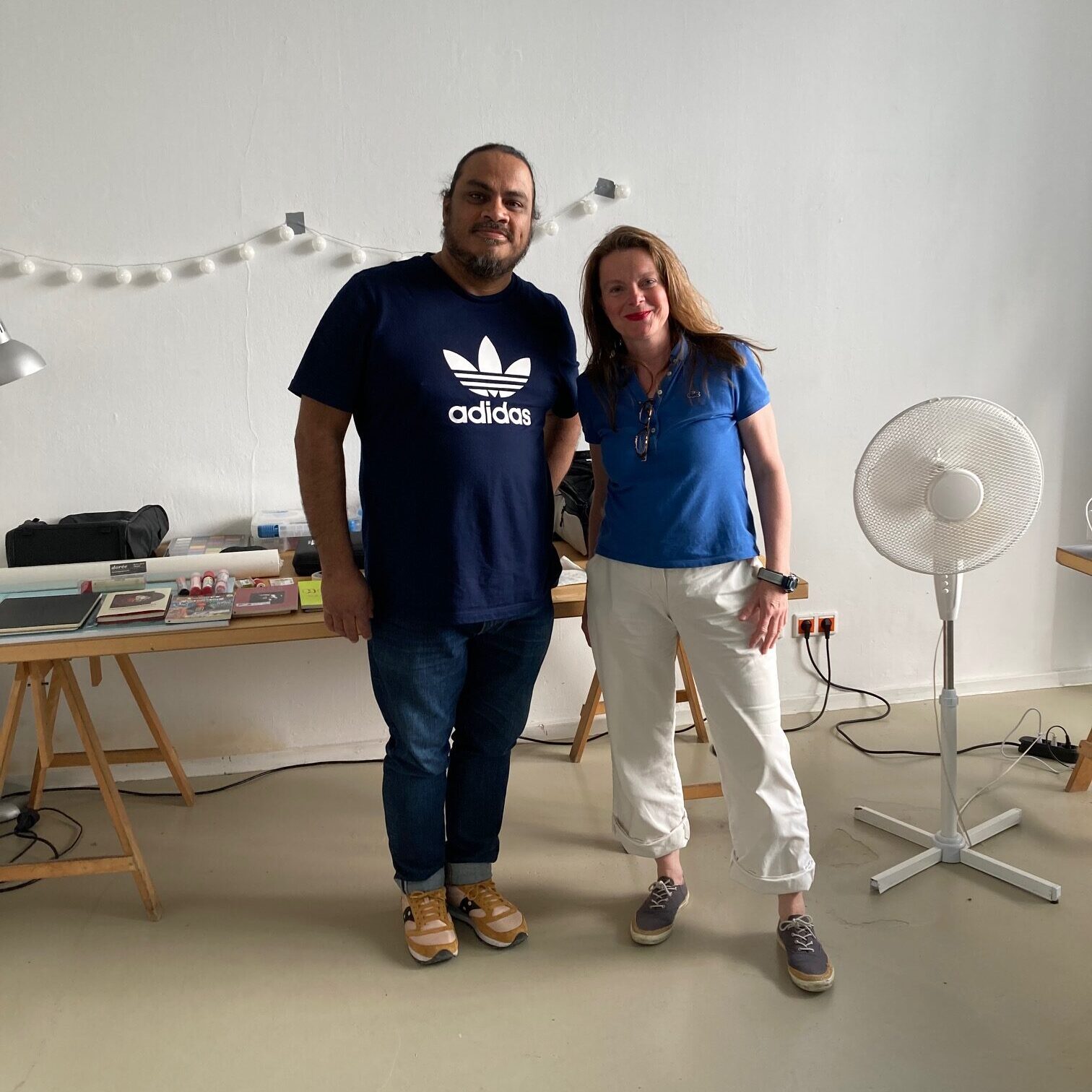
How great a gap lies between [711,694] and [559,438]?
61cm

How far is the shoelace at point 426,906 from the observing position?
205 centimetres

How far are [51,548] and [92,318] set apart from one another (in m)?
0.69

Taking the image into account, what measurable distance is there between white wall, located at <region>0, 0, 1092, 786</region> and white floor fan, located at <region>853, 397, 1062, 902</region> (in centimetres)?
114

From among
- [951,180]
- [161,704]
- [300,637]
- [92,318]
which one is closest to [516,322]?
[300,637]

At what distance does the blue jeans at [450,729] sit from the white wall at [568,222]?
0.99m

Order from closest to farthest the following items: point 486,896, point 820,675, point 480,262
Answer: point 480,262 → point 486,896 → point 820,675

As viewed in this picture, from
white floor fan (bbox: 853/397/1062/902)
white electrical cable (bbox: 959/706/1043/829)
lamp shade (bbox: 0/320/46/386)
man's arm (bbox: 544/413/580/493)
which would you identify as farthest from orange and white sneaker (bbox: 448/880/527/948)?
lamp shade (bbox: 0/320/46/386)

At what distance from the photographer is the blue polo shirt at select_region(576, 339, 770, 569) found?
1864 millimetres

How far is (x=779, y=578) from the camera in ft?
6.09

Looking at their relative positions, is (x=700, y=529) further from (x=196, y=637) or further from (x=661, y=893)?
(x=196, y=637)

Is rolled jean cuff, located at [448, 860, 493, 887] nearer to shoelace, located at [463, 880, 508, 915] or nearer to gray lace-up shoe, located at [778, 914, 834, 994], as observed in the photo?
shoelace, located at [463, 880, 508, 915]

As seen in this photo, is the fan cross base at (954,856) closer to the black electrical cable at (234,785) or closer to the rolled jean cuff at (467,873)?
the rolled jean cuff at (467,873)

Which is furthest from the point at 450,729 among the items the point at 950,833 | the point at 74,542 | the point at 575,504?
the point at 950,833

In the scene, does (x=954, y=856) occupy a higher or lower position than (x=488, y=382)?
lower
